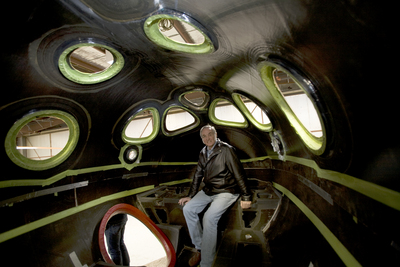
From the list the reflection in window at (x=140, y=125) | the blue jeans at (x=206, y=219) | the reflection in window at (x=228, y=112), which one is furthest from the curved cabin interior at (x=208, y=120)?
the reflection in window at (x=140, y=125)

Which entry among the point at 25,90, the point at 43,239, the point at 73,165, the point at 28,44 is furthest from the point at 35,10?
the point at 43,239

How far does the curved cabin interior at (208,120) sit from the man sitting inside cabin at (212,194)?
311mm

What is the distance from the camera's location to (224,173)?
294 centimetres

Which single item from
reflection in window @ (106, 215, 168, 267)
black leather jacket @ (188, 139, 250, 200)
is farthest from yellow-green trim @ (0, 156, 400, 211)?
reflection in window @ (106, 215, 168, 267)

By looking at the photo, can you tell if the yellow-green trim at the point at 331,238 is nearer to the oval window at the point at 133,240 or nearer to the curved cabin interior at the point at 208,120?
the curved cabin interior at the point at 208,120

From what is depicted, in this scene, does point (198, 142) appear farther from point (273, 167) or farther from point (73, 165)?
point (73, 165)

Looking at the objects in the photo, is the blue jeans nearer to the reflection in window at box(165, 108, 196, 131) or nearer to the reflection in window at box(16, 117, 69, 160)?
the reflection in window at box(165, 108, 196, 131)

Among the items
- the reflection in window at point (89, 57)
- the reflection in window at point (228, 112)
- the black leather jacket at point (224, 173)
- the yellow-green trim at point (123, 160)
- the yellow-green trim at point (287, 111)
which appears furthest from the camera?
the reflection in window at point (228, 112)

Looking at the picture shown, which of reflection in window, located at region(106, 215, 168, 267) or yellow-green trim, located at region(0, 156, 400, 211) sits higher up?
yellow-green trim, located at region(0, 156, 400, 211)

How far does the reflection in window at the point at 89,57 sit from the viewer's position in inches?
175

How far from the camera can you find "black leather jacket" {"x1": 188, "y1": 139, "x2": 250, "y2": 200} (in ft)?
9.29

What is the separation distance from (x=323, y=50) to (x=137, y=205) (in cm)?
402

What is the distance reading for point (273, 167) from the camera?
4.36m

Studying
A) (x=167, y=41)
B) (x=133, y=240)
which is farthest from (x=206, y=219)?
(x=133, y=240)
